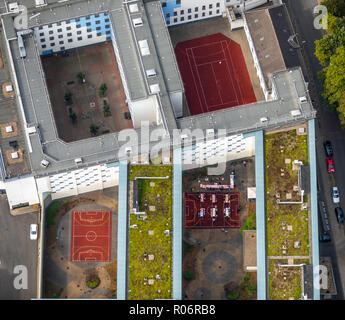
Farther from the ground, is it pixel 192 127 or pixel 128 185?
pixel 192 127

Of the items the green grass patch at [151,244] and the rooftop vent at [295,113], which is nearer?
the green grass patch at [151,244]

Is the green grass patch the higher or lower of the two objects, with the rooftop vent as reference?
lower

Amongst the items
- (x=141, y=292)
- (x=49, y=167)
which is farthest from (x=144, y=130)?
(x=141, y=292)

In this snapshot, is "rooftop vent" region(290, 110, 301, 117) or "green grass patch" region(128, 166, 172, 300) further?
"rooftop vent" region(290, 110, 301, 117)

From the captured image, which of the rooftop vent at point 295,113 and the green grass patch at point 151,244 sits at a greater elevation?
the rooftop vent at point 295,113

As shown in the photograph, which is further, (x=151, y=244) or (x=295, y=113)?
(x=295, y=113)

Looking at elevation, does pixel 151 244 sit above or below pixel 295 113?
below
